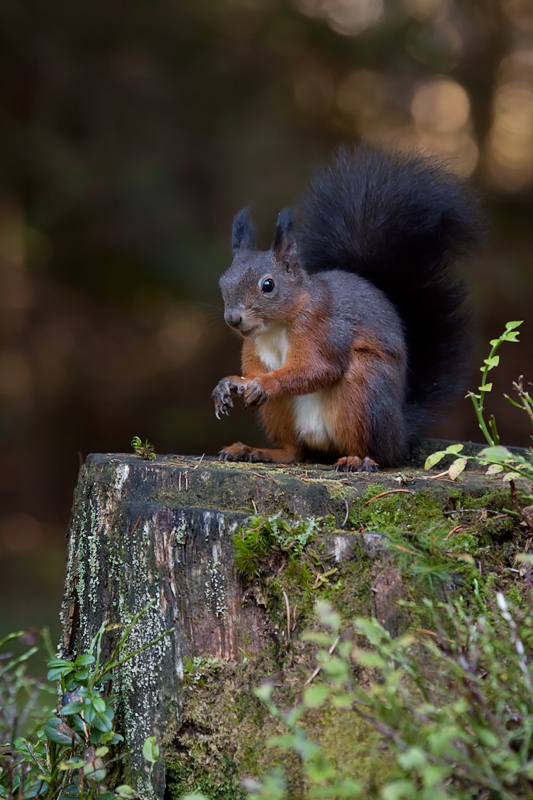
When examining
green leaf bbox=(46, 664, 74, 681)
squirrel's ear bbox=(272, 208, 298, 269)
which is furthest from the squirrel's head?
green leaf bbox=(46, 664, 74, 681)

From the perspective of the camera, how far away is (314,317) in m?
2.19

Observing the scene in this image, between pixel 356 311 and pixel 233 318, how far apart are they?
0.35 metres

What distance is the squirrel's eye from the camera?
216 cm

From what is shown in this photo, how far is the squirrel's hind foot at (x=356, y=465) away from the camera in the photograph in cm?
206

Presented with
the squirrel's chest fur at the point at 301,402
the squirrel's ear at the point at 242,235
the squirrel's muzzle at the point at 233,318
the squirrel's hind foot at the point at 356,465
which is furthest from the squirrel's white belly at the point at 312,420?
the squirrel's ear at the point at 242,235

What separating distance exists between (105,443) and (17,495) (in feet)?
2.36

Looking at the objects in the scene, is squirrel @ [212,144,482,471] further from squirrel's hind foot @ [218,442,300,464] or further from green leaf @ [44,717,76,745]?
green leaf @ [44,717,76,745]

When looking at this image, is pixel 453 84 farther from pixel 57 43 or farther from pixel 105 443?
pixel 105 443

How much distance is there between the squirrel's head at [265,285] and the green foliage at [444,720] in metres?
1.09

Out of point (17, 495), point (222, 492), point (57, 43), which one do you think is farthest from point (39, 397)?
point (222, 492)

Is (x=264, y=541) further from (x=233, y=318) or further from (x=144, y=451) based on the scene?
(x=233, y=318)

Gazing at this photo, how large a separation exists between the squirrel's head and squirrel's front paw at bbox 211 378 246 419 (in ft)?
0.50

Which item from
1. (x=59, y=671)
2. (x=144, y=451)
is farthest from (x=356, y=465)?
(x=59, y=671)

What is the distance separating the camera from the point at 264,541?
4.97ft
